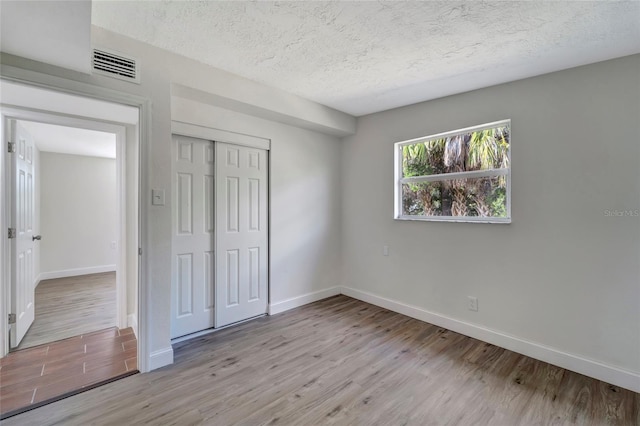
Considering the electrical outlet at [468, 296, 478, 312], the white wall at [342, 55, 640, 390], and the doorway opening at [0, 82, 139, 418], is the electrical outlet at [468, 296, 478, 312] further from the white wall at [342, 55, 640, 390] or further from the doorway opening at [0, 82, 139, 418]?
the doorway opening at [0, 82, 139, 418]

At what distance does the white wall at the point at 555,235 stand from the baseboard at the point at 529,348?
0.01m

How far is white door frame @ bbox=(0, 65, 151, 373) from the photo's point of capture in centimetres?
176

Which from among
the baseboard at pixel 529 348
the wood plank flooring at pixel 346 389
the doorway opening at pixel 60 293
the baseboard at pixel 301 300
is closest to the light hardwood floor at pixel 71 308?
the doorway opening at pixel 60 293

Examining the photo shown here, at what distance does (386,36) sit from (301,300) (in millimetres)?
2992

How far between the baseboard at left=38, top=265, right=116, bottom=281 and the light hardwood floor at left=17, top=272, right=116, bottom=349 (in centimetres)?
21

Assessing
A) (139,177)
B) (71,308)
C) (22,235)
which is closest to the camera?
(139,177)

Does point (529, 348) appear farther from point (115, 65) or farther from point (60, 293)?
point (60, 293)

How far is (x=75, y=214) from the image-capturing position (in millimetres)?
5227

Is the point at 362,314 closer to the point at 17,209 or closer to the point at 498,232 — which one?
the point at 498,232

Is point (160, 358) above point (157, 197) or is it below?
below

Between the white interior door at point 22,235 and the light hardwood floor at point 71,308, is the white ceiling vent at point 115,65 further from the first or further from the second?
the light hardwood floor at point 71,308

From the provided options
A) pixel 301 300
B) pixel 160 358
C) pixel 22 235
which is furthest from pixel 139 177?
pixel 301 300

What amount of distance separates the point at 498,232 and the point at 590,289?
29.9 inches

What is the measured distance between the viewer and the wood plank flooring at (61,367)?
188 cm
